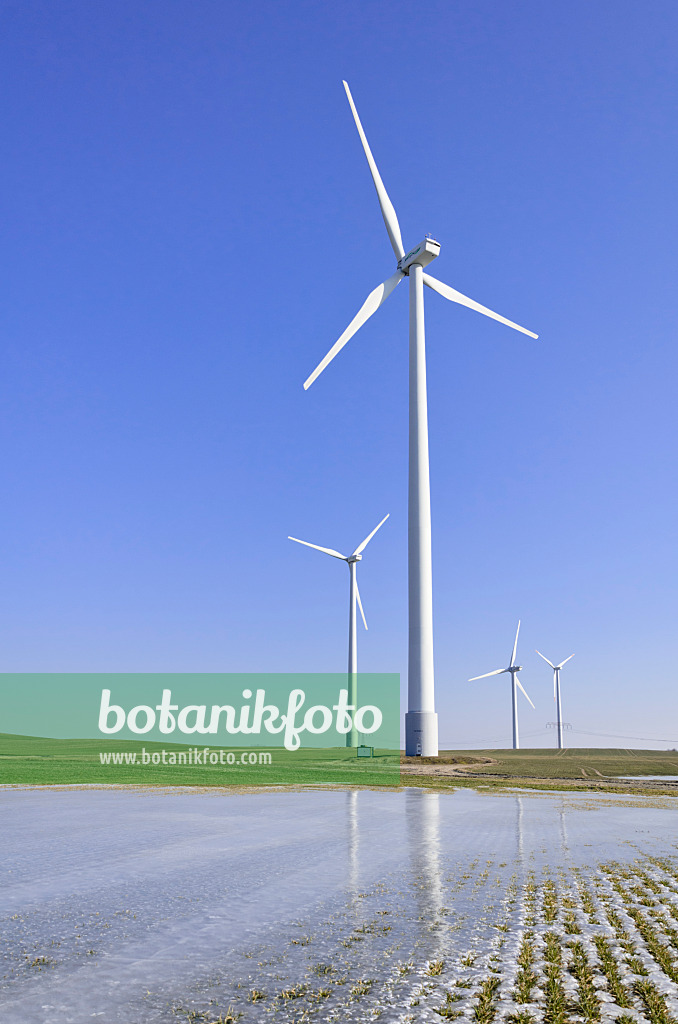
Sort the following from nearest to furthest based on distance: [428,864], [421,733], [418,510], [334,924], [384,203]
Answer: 1. [334,924]
2. [428,864]
3. [421,733]
4. [418,510]
5. [384,203]

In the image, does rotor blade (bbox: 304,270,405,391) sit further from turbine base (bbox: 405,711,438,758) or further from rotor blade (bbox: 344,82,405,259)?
turbine base (bbox: 405,711,438,758)

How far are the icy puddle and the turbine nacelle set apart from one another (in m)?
48.8

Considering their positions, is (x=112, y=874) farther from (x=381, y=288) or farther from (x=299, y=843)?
(x=381, y=288)

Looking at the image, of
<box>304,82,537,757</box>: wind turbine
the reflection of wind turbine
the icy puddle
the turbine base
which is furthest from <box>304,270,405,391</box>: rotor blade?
the icy puddle

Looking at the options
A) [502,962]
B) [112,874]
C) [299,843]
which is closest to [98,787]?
[299,843]

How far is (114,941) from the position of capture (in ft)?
30.4

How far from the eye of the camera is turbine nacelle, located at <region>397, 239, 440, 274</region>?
196ft

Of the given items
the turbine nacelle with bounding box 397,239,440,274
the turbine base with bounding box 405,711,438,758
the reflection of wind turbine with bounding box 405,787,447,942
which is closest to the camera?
the reflection of wind turbine with bounding box 405,787,447,942

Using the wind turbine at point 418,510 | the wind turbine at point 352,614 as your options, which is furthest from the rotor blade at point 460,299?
the wind turbine at point 352,614

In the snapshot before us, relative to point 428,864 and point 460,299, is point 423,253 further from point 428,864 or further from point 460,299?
point 428,864

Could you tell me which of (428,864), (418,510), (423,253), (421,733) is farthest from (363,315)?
(428,864)

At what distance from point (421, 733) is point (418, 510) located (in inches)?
597

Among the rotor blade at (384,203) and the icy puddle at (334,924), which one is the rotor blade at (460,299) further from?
the icy puddle at (334,924)

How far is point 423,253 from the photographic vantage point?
197ft
